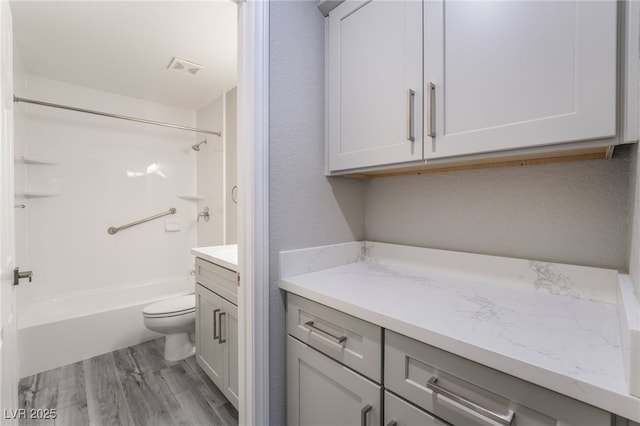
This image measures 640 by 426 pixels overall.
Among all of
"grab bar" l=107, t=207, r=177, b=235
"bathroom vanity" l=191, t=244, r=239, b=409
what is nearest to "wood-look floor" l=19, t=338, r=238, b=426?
"bathroom vanity" l=191, t=244, r=239, b=409

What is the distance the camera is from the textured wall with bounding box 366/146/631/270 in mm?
872

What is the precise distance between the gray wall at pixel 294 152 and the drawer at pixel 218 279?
0.43m

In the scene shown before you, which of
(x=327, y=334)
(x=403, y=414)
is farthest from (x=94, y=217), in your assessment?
(x=403, y=414)

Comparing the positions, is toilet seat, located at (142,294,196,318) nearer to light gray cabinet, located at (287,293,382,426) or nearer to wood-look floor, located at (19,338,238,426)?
wood-look floor, located at (19,338,238,426)

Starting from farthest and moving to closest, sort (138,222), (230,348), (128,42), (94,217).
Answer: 1. (138,222)
2. (94,217)
3. (128,42)
4. (230,348)

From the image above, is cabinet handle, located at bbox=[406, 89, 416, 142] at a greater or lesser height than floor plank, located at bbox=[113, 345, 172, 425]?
greater

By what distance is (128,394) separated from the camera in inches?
69.7

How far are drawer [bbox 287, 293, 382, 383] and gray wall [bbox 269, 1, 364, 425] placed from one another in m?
0.10

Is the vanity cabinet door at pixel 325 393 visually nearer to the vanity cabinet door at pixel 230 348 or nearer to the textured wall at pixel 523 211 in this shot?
the vanity cabinet door at pixel 230 348

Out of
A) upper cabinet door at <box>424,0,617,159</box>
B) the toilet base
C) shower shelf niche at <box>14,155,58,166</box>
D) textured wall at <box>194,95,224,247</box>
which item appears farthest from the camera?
textured wall at <box>194,95,224,247</box>

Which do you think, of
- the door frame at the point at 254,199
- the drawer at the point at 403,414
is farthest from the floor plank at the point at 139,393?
the drawer at the point at 403,414

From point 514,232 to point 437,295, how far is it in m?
0.40

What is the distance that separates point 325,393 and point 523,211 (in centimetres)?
97

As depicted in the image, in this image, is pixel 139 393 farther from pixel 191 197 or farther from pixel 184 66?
pixel 184 66
